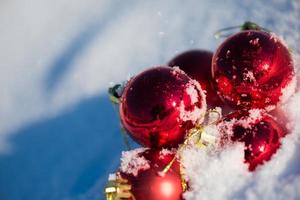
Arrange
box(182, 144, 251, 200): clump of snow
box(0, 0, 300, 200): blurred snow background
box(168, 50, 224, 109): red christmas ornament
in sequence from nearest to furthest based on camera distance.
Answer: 1. box(182, 144, 251, 200): clump of snow
2. box(168, 50, 224, 109): red christmas ornament
3. box(0, 0, 300, 200): blurred snow background

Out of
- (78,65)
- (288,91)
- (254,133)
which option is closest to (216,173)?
(254,133)

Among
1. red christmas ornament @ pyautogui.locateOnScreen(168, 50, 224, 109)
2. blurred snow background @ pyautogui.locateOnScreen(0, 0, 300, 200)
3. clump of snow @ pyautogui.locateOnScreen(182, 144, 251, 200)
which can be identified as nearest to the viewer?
clump of snow @ pyautogui.locateOnScreen(182, 144, 251, 200)

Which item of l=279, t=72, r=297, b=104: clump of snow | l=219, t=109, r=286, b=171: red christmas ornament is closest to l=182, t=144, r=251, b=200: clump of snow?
l=219, t=109, r=286, b=171: red christmas ornament

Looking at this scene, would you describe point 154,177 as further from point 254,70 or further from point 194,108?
point 254,70

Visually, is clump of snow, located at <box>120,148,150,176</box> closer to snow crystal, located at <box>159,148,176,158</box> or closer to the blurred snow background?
snow crystal, located at <box>159,148,176,158</box>

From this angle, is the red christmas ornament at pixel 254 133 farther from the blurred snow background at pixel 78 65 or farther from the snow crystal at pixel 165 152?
the blurred snow background at pixel 78 65

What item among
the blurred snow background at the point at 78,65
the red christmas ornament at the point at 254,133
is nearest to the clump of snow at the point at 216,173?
the red christmas ornament at the point at 254,133

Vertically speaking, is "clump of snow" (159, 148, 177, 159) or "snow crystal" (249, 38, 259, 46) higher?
"snow crystal" (249, 38, 259, 46)

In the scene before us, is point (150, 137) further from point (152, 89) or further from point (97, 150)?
point (97, 150)
